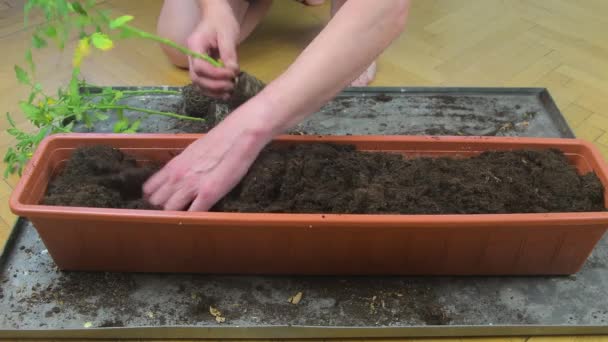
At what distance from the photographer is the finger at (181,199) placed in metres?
0.85

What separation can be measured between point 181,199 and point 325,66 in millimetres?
321

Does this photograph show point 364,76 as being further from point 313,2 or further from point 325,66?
point 325,66

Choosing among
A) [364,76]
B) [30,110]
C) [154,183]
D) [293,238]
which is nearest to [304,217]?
[293,238]

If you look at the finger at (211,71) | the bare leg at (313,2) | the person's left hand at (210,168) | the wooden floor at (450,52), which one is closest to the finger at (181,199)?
the person's left hand at (210,168)

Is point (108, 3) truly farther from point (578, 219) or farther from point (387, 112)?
point (578, 219)

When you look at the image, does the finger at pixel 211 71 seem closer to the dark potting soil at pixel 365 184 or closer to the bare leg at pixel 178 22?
the dark potting soil at pixel 365 184

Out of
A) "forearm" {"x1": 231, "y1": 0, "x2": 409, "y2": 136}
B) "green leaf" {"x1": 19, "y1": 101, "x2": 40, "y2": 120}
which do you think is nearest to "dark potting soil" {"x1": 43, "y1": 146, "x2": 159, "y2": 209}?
"green leaf" {"x1": 19, "y1": 101, "x2": 40, "y2": 120}

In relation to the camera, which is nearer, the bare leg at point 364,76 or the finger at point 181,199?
the finger at point 181,199

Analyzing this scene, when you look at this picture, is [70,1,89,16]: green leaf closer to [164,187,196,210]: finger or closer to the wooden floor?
[164,187,196,210]: finger

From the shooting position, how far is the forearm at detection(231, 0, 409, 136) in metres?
0.85

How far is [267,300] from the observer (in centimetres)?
88

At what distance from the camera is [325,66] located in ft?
2.78

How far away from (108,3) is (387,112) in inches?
45.1

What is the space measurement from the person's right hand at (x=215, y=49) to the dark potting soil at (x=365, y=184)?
7.4 inches
